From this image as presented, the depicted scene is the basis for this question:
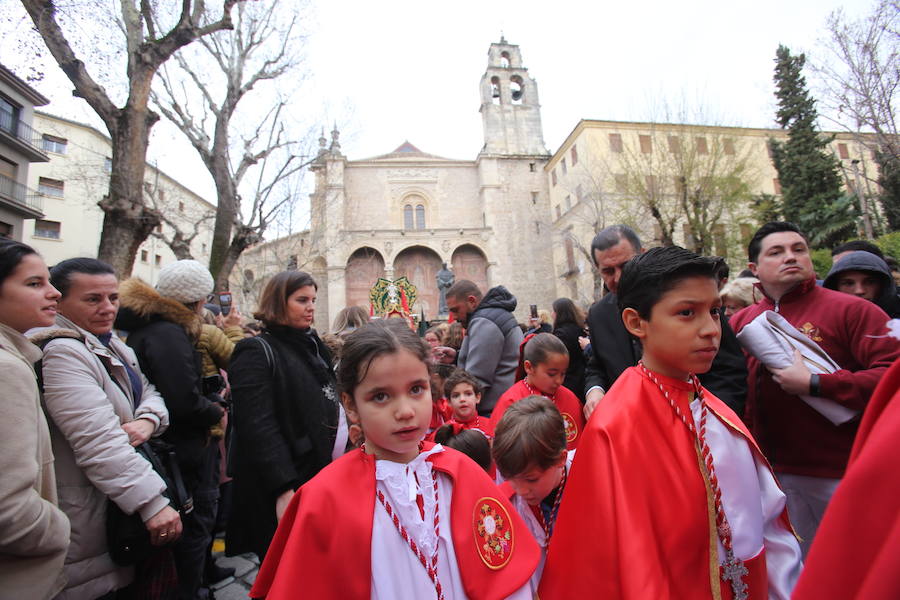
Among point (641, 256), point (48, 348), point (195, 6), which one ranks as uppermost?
point (195, 6)

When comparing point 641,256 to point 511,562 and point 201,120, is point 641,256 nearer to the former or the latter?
point 511,562

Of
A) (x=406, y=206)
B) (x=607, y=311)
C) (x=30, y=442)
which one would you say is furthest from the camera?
(x=406, y=206)

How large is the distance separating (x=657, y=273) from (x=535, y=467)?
101 centimetres

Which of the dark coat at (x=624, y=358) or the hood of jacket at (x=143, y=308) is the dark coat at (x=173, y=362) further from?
the dark coat at (x=624, y=358)

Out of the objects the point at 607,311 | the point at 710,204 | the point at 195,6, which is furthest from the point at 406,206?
the point at 607,311

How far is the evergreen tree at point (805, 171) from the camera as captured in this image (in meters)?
19.6

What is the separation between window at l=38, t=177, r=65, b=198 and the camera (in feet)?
92.3

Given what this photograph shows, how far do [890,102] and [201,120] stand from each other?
1697 centimetres

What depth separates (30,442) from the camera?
170cm

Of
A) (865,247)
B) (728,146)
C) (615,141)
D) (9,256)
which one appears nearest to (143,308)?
(9,256)

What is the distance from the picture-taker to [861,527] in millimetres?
859

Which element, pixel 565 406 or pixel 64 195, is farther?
pixel 64 195

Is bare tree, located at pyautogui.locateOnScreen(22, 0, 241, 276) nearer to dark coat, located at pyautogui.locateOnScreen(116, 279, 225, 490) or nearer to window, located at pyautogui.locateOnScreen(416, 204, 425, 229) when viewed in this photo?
dark coat, located at pyautogui.locateOnScreen(116, 279, 225, 490)

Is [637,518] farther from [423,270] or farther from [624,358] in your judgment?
[423,270]
